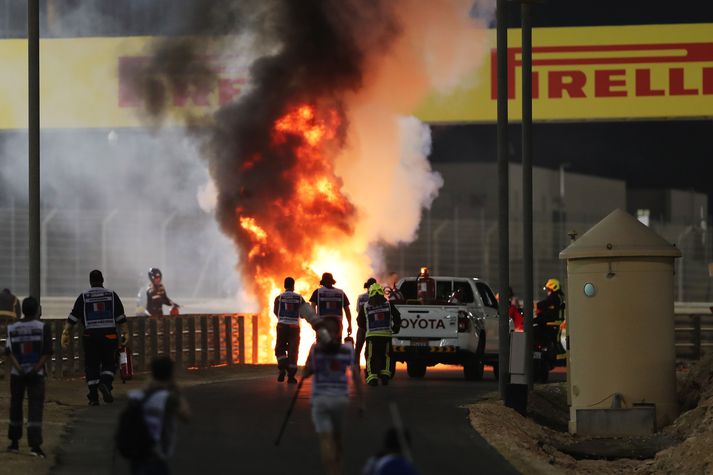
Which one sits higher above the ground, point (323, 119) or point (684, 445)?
point (323, 119)

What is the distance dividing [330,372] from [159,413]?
3100 mm

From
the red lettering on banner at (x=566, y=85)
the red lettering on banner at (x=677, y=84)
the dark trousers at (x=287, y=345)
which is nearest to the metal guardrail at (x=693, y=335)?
the red lettering on banner at (x=677, y=84)

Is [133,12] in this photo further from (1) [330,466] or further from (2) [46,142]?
(1) [330,466]

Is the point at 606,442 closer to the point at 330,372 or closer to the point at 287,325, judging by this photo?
the point at 287,325

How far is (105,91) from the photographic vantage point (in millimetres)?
44312

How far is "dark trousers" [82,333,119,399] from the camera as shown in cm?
2048

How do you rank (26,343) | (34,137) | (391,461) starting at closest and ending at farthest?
(391,461), (26,343), (34,137)

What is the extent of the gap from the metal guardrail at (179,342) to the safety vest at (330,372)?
1201 centimetres

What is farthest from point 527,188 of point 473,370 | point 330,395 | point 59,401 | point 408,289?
point 330,395

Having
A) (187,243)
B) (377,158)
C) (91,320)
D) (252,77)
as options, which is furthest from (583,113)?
(91,320)

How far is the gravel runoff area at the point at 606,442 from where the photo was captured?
17.3 metres

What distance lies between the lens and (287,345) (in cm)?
2559

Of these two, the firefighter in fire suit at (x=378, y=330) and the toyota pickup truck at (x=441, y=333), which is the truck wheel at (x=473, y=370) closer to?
the toyota pickup truck at (x=441, y=333)

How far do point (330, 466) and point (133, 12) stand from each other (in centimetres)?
3409
